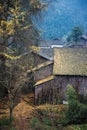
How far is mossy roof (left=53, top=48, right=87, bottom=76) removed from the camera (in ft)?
82.7

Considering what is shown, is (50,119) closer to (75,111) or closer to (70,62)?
(75,111)

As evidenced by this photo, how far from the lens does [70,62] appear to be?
26438 mm

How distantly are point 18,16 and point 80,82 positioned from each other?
9658 millimetres

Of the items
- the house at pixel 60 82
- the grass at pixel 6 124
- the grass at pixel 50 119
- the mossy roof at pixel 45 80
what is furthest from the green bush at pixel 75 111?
the mossy roof at pixel 45 80

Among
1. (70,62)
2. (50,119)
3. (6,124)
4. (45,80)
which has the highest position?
(70,62)

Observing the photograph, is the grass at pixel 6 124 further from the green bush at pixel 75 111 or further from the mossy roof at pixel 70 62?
the mossy roof at pixel 70 62

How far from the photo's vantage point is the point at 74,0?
13712cm

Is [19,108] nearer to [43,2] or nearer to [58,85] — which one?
[58,85]

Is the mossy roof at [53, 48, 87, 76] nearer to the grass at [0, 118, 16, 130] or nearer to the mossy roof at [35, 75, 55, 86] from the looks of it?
the mossy roof at [35, 75, 55, 86]

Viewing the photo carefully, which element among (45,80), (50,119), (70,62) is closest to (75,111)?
(50,119)

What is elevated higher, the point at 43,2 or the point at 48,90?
the point at 43,2

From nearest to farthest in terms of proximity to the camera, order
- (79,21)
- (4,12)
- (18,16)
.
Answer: (18,16), (4,12), (79,21)

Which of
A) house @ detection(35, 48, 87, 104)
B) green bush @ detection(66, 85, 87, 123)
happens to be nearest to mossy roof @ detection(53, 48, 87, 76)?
house @ detection(35, 48, 87, 104)

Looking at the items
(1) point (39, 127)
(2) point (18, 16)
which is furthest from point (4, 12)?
(1) point (39, 127)
